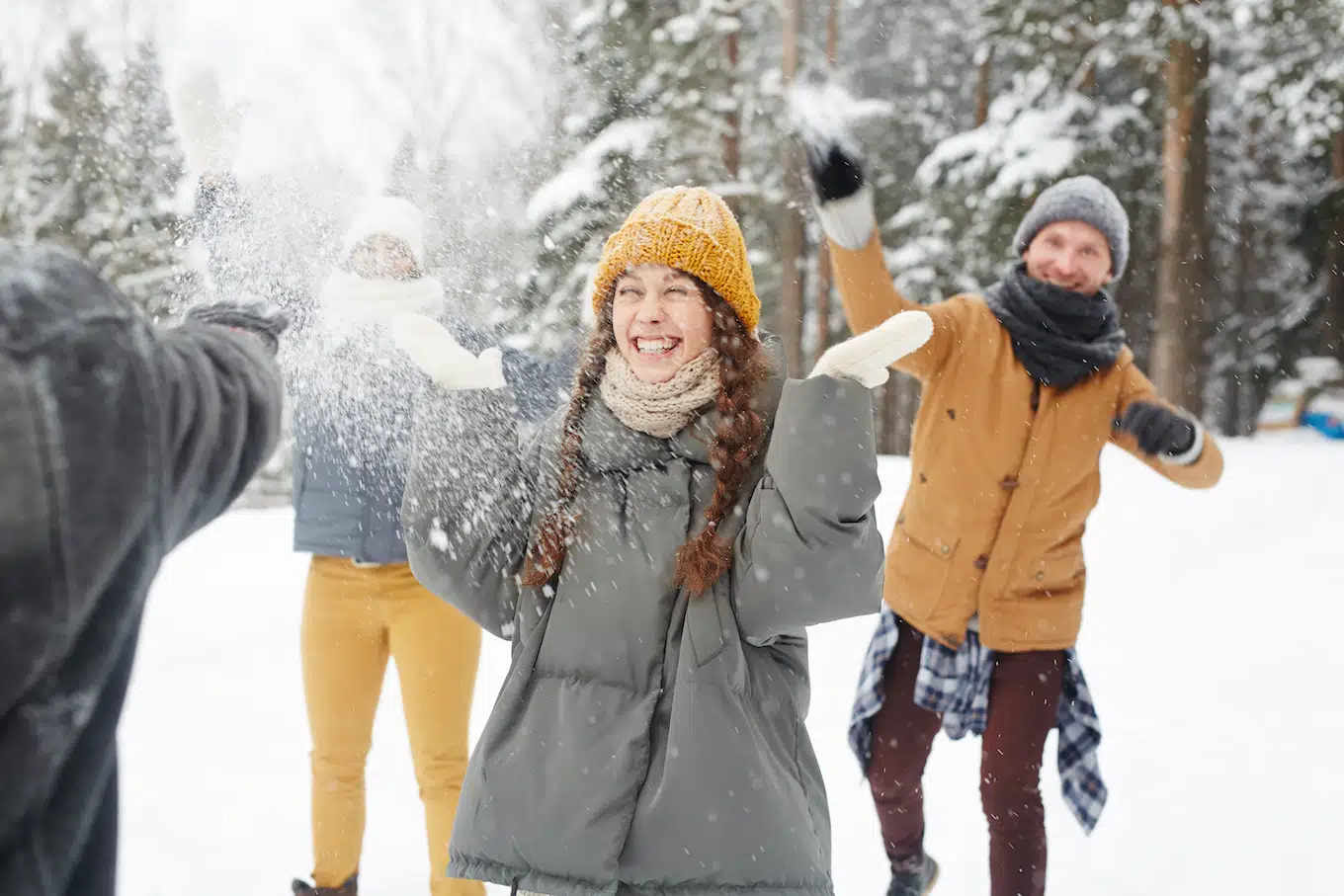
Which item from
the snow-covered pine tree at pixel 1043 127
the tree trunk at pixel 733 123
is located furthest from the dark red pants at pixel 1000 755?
the snow-covered pine tree at pixel 1043 127

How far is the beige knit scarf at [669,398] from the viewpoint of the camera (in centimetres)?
195

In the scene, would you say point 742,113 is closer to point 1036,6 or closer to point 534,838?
point 1036,6

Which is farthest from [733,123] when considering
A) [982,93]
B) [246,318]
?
[246,318]

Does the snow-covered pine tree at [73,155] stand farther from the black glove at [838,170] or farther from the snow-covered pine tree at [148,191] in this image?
the black glove at [838,170]

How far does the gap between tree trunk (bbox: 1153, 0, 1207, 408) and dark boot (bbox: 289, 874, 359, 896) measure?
10.7 meters

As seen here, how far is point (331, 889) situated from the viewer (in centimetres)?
304

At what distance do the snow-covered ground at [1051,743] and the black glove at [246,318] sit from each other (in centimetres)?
270

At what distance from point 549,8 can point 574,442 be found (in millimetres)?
6179

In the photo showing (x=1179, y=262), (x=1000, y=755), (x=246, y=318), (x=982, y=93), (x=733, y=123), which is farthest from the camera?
(x=982, y=93)

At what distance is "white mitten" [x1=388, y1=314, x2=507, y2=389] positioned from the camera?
1.92 metres

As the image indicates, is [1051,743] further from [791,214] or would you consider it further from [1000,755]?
[791,214]

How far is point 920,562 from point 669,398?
56.9 inches

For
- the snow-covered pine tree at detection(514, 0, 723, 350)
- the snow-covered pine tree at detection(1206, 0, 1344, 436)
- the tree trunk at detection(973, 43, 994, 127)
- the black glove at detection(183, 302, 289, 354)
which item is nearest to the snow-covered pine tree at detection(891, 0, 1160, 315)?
the snow-covered pine tree at detection(1206, 0, 1344, 436)

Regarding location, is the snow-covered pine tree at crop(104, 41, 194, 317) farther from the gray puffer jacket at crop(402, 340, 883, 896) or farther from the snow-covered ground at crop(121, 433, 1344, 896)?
the snow-covered ground at crop(121, 433, 1344, 896)
